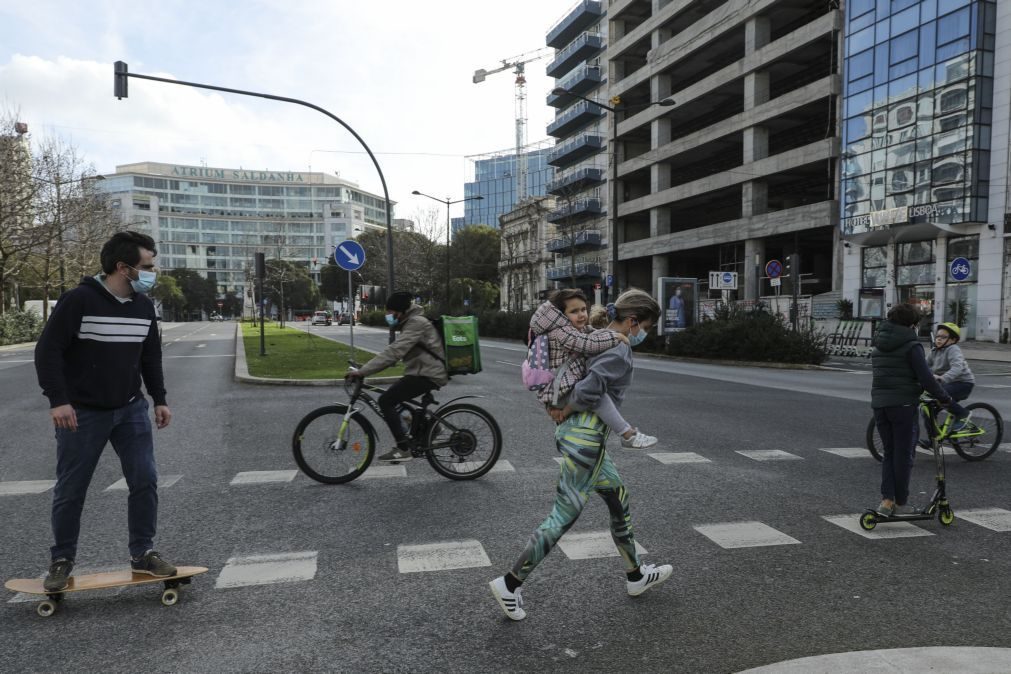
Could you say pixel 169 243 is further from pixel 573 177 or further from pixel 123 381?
pixel 123 381

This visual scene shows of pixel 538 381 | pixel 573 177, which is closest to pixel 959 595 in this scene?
pixel 538 381

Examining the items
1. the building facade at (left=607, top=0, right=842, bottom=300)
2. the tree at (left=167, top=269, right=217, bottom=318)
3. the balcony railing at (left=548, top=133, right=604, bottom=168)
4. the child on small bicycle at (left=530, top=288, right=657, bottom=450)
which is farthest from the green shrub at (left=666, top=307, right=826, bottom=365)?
the tree at (left=167, top=269, right=217, bottom=318)

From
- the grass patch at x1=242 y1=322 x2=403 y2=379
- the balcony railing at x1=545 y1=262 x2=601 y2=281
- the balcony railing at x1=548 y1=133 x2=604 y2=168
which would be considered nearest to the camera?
the grass patch at x1=242 y1=322 x2=403 y2=379

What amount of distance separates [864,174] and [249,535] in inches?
1326

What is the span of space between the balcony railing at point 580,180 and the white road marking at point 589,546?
56.0m

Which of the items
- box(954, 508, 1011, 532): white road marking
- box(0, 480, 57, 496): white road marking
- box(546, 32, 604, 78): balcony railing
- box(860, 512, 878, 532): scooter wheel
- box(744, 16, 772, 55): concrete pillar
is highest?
box(546, 32, 604, 78): balcony railing

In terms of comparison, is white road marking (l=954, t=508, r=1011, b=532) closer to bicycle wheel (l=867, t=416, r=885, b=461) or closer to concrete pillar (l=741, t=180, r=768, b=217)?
bicycle wheel (l=867, t=416, r=885, b=461)

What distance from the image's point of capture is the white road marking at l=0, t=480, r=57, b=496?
575cm

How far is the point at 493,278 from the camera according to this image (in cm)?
8438

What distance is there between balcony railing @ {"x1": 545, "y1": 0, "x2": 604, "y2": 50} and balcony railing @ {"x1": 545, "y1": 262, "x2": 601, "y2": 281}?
845 inches

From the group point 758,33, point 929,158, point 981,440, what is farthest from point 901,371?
point 758,33

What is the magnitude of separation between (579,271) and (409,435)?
55.8 meters

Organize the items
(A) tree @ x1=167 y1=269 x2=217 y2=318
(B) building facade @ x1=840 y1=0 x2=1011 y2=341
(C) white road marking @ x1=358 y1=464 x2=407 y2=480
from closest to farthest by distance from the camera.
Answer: (C) white road marking @ x1=358 y1=464 x2=407 y2=480, (B) building facade @ x1=840 y1=0 x2=1011 y2=341, (A) tree @ x1=167 y1=269 x2=217 y2=318

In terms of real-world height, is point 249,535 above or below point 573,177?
below
